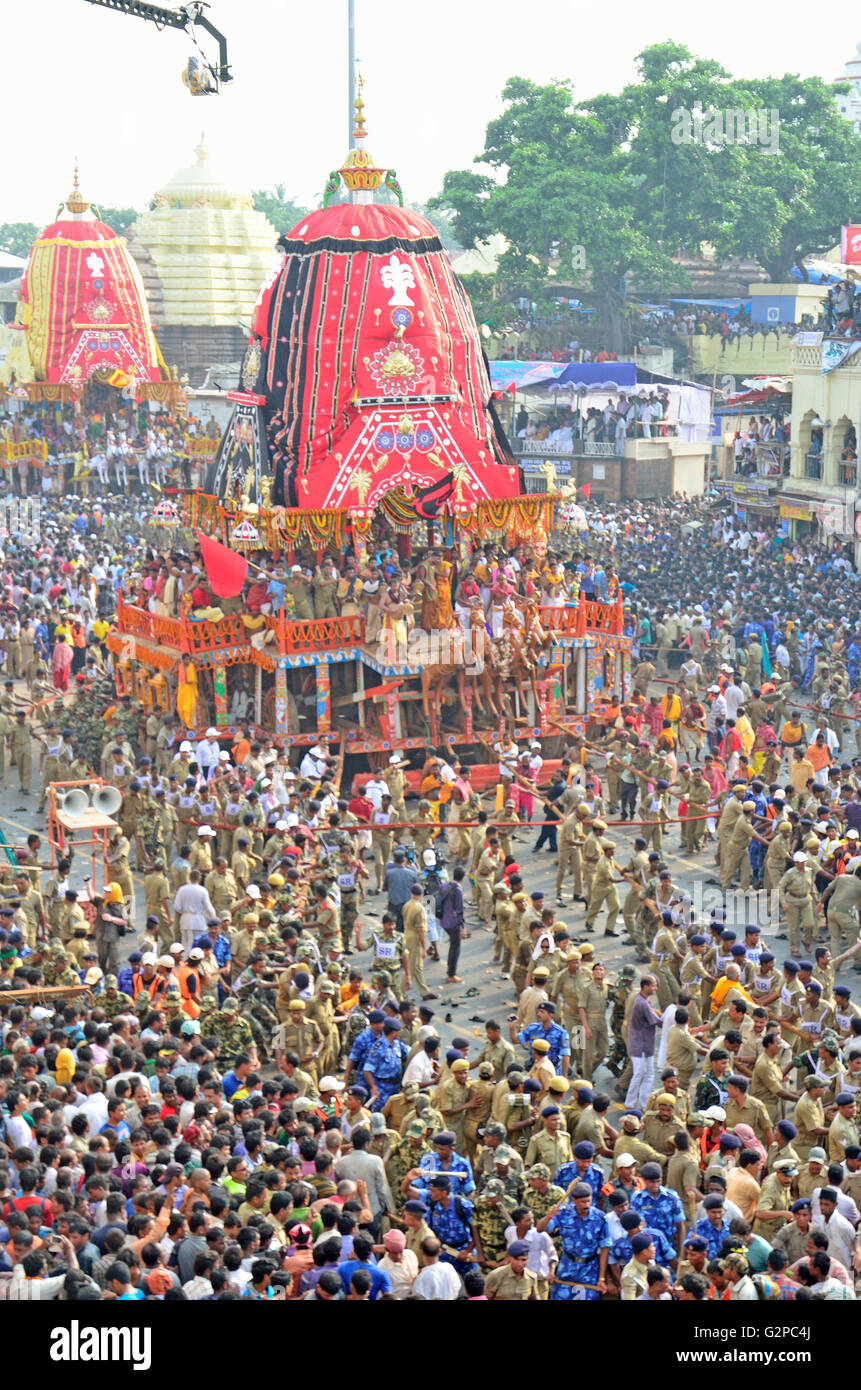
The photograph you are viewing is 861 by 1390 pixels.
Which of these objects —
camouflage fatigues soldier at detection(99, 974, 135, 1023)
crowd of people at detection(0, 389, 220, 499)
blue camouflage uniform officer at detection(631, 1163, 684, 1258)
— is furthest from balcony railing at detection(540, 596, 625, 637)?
crowd of people at detection(0, 389, 220, 499)

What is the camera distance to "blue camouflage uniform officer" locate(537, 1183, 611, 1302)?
31.3 ft

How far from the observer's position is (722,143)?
54.0 metres

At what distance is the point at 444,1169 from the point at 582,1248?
3.53ft

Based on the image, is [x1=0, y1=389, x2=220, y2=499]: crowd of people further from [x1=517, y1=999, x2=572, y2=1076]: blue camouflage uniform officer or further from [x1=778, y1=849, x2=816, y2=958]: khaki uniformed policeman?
[x1=517, y1=999, x2=572, y2=1076]: blue camouflage uniform officer

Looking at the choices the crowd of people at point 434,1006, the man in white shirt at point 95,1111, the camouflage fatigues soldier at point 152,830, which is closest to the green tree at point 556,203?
the crowd of people at point 434,1006

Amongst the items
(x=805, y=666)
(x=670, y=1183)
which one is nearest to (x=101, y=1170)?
(x=670, y=1183)

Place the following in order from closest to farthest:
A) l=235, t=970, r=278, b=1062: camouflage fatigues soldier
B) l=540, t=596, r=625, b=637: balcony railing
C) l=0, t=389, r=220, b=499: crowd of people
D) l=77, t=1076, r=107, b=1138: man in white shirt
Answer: l=77, t=1076, r=107, b=1138: man in white shirt, l=235, t=970, r=278, b=1062: camouflage fatigues soldier, l=540, t=596, r=625, b=637: balcony railing, l=0, t=389, r=220, b=499: crowd of people

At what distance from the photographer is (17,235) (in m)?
107

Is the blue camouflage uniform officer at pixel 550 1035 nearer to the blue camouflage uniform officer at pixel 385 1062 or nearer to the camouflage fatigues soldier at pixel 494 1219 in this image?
the blue camouflage uniform officer at pixel 385 1062

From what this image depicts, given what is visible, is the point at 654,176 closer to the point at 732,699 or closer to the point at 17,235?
the point at 732,699

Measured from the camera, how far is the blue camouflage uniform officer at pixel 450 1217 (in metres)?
10.2

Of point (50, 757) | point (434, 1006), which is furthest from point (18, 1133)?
point (50, 757)

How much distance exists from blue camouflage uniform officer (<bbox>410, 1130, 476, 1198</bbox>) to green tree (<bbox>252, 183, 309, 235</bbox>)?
8887 cm

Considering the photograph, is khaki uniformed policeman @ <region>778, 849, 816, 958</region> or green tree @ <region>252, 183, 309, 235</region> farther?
green tree @ <region>252, 183, 309, 235</region>
